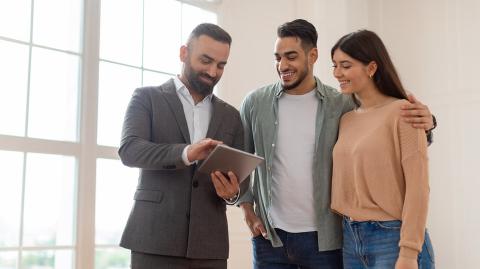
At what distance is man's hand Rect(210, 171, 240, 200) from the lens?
1.88 meters

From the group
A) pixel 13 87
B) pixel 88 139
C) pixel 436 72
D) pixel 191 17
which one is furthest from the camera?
pixel 436 72

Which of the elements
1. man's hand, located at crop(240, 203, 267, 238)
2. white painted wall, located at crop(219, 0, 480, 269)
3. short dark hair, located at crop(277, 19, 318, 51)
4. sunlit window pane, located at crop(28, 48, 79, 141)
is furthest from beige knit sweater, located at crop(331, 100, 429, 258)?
white painted wall, located at crop(219, 0, 480, 269)

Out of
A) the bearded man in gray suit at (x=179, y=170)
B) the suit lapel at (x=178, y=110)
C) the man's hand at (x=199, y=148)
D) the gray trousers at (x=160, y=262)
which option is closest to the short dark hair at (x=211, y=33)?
the bearded man in gray suit at (x=179, y=170)

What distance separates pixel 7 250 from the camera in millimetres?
2893

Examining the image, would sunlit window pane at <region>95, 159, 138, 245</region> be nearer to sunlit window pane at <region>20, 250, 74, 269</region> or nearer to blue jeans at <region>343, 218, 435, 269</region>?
sunlit window pane at <region>20, 250, 74, 269</region>

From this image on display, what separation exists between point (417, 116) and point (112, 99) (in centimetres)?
Answer: 205

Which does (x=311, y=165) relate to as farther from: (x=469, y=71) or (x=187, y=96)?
(x=469, y=71)

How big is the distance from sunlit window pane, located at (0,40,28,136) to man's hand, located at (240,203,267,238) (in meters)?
1.38

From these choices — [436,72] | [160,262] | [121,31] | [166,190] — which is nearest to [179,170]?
[166,190]

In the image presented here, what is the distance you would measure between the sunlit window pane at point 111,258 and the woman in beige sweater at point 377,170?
1.73 metres

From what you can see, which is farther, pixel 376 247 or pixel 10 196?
pixel 10 196

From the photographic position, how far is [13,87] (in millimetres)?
3018

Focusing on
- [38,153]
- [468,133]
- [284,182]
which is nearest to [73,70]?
[38,153]

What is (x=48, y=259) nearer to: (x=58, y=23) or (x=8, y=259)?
(x=8, y=259)
